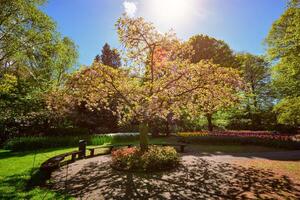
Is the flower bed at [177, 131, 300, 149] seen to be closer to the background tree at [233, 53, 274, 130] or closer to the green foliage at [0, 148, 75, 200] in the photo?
the background tree at [233, 53, 274, 130]

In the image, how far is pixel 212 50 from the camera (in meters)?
27.9

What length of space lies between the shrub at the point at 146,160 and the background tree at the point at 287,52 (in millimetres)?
9130

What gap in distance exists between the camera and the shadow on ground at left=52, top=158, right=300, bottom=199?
22.2ft

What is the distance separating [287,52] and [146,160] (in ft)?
43.5

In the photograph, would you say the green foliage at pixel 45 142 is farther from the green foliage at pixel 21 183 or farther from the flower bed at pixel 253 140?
the flower bed at pixel 253 140

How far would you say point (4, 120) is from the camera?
68.0 feet

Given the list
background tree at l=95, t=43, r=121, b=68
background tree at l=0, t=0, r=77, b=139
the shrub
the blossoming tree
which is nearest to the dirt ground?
the shrub

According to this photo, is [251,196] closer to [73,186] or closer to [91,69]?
[73,186]

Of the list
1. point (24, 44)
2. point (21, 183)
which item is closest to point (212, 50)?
point (24, 44)

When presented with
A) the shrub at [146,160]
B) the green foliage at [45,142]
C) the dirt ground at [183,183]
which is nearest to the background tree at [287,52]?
the dirt ground at [183,183]

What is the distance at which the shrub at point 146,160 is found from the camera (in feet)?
32.0

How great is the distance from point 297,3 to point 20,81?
86.5 feet

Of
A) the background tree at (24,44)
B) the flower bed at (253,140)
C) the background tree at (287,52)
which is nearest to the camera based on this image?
the background tree at (287,52)

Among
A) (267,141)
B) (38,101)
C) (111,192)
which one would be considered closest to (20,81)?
(38,101)
